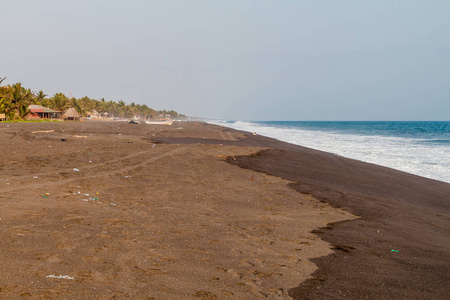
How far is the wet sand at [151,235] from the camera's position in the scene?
4.93 meters

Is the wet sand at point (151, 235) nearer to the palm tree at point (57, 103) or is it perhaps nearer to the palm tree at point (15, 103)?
the palm tree at point (15, 103)

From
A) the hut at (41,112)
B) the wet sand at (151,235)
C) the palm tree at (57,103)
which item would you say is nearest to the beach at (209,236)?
the wet sand at (151,235)

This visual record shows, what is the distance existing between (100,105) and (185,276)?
19078cm

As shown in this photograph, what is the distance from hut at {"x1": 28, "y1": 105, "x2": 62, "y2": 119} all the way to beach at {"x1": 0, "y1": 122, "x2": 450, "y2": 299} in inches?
3114

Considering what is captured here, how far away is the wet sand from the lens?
4930mm

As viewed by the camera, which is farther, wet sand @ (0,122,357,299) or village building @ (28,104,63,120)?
village building @ (28,104,63,120)

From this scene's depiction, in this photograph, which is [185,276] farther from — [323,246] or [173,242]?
[323,246]

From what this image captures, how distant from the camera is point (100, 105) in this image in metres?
182

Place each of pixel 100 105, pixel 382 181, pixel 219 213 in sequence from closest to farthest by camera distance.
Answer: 1. pixel 219 213
2. pixel 382 181
3. pixel 100 105

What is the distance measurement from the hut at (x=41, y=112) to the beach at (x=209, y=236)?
260 ft

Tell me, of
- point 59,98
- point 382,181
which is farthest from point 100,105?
point 382,181

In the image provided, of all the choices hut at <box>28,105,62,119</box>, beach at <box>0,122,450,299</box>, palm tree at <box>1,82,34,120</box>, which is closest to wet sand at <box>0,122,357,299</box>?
beach at <box>0,122,450,299</box>

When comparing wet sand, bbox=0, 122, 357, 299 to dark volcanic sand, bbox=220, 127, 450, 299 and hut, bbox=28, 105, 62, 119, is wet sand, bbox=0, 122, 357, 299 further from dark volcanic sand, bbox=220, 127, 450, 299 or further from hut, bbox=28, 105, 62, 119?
hut, bbox=28, 105, 62, 119

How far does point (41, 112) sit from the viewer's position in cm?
8744
